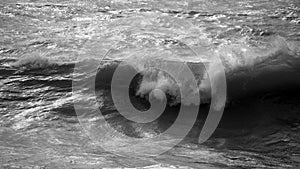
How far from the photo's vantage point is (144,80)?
565 cm

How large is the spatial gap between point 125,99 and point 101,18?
3.86 meters

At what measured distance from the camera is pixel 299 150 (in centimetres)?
404

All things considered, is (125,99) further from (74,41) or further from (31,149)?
(74,41)

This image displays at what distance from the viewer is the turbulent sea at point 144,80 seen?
12.7ft

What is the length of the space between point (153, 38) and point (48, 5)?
3640 mm

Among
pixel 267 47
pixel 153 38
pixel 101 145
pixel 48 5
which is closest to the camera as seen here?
pixel 101 145

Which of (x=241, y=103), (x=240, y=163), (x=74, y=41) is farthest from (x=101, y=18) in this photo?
(x=240, y=163)

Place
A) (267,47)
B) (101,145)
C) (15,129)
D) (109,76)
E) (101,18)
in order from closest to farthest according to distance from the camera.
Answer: (101,145) < (15,129) < (109,76) < (267,47) < (101,18)

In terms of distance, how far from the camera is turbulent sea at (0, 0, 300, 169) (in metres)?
3.86

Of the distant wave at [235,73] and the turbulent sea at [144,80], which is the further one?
the distant wave at [235,73]

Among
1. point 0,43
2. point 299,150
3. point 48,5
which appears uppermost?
point 48,5

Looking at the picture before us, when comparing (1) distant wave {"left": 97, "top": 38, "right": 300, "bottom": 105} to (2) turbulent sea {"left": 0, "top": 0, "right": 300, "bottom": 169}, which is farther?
(1) distant wave {"left": 97, "top": 38, "right": 300, "bottom": 105}

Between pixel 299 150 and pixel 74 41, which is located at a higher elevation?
pixel 74 41

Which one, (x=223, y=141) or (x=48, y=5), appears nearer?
(x=223, y=141)
